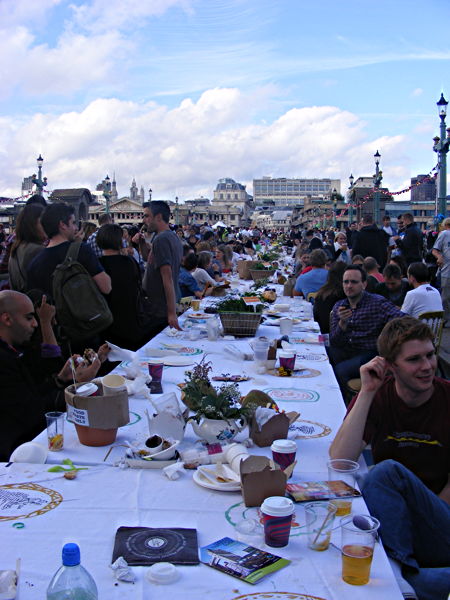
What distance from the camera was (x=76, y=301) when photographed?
414 centimetres

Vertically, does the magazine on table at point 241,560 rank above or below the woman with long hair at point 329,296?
below

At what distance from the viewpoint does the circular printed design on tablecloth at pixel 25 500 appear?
1.96 meters

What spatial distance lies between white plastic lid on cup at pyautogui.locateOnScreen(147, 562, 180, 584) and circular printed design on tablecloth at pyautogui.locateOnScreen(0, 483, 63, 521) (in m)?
0.51

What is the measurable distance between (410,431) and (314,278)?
5341mm

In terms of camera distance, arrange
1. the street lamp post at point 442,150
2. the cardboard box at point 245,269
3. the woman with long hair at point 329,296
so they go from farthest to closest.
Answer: the street lamp post at point 442,150, the cardboard box at point 245,269, the woman with long hair at point 329,296

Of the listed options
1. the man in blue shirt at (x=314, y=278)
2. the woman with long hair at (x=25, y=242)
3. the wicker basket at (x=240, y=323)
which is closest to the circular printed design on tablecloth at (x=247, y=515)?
the wicker basket at (x=240, y=323)

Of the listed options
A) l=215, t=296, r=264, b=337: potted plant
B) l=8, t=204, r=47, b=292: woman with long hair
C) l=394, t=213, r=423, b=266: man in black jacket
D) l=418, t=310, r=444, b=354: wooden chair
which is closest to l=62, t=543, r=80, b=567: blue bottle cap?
l=215, t=296, r=264, b=337: potted plant

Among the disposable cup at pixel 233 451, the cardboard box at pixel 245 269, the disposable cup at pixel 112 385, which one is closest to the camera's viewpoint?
the disposable cup at pixel 233 451

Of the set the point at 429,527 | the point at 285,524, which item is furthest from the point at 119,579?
the point at 429,527

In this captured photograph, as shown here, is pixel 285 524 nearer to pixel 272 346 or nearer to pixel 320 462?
pixel 320 462

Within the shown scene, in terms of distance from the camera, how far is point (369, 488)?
2.25 meters

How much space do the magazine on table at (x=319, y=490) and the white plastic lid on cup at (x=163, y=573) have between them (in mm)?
549

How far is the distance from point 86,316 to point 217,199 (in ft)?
535

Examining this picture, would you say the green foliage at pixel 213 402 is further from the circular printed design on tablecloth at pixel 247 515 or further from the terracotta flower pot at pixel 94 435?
the circular printed design on tablecloth at pixel 247 515
